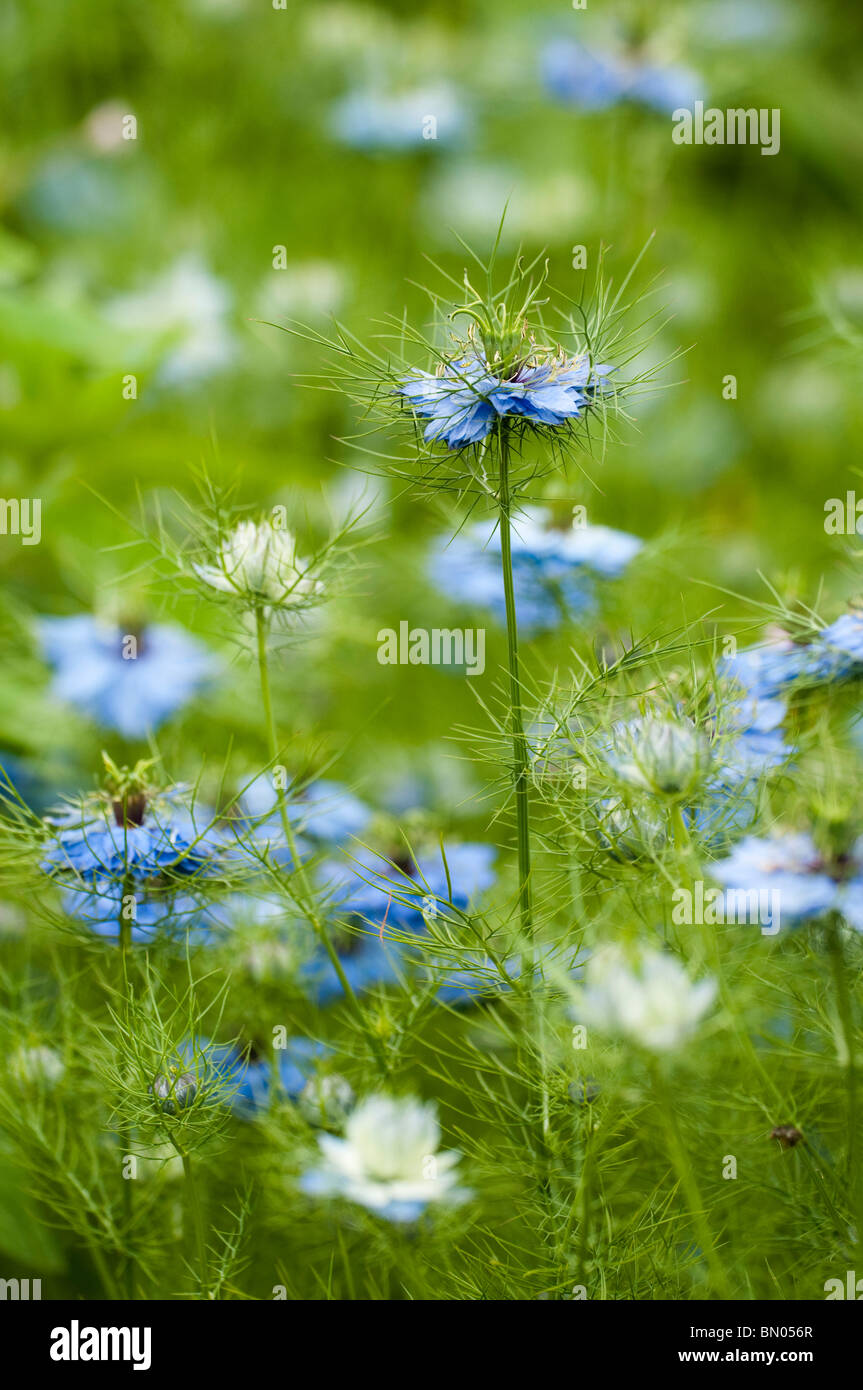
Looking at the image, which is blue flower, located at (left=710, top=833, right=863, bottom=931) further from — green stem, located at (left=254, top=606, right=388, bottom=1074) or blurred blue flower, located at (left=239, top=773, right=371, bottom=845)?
blurred blue flower, located at (left=239, top=773, right=371, bottom=845)

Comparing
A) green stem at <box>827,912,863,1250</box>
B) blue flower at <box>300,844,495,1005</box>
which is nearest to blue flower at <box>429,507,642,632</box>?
blue flower at <box>300,844,495,1005</box>

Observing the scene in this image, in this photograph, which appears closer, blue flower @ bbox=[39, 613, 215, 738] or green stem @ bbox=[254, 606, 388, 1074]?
green stem @ bbox=[254, 606, 388, 1074]

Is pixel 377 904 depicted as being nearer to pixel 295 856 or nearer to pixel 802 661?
pixel 295 856

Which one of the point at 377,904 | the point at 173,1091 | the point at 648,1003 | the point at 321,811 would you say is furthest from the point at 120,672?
the point at 648,1003

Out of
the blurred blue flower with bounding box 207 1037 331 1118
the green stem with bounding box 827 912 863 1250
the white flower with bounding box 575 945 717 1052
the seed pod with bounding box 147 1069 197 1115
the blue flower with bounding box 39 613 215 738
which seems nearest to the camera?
the white flower with bounding box 575 945 717 1052

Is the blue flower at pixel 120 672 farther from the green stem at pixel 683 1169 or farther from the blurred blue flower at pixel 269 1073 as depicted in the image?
the green stem at pixel 683 1169
